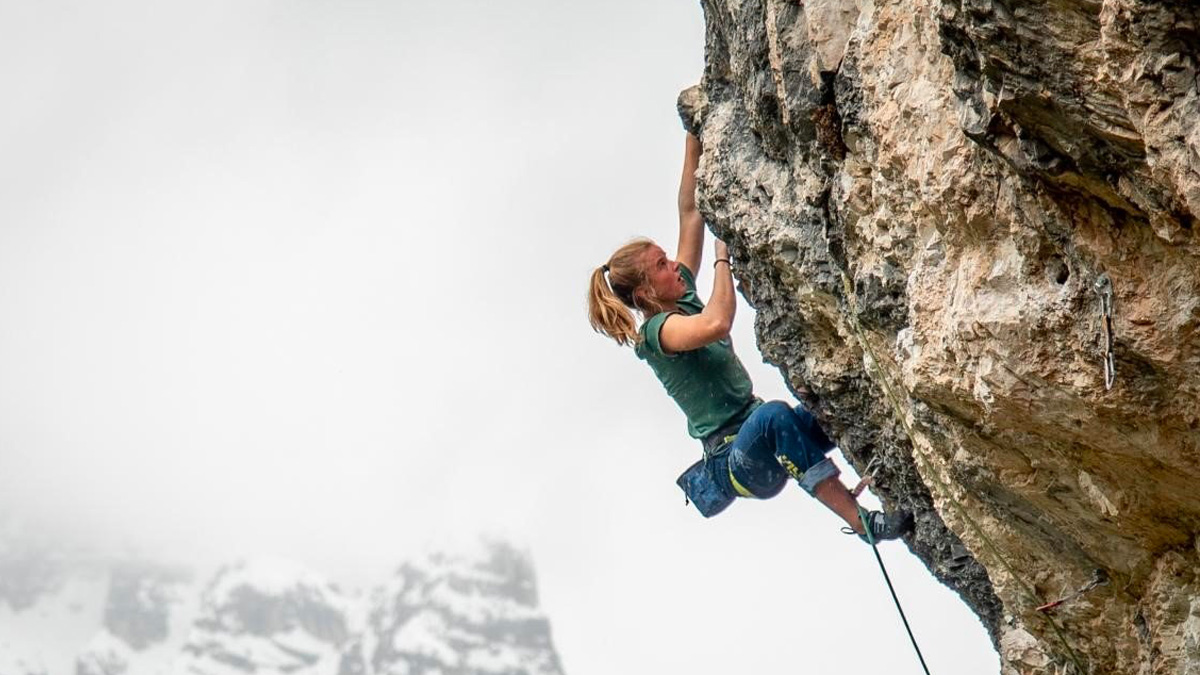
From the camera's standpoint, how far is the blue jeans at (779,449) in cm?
863

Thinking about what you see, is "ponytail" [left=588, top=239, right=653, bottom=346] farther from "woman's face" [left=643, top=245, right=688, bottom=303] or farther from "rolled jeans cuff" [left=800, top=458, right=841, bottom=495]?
"rolled jeans cuff" [left=800, top=458, right=841, bottom=495]

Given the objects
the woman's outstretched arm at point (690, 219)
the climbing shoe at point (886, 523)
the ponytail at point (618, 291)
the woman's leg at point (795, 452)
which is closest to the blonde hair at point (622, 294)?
the ponytail at point (618, 291)

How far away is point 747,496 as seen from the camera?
9266 millimetres

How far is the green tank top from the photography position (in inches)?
355

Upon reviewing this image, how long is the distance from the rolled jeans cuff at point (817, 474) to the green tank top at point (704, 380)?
2.50 feet

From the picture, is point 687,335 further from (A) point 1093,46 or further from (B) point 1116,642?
(A) point 1093,46

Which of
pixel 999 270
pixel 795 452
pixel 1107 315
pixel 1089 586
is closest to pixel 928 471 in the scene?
A: pixel 1089 586

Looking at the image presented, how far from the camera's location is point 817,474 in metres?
8.66

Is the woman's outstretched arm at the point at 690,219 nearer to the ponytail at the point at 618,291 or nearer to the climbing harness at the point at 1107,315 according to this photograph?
the ponytail at the point at 618,291

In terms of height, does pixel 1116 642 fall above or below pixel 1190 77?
below

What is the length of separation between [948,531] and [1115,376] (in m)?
3.39

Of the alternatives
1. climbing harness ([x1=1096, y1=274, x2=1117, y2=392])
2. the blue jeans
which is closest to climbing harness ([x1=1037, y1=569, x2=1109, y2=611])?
the blue jeans

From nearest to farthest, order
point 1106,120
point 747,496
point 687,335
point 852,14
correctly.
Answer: point 1106,120 → point 852,14 → point 687,335 → point 747,496

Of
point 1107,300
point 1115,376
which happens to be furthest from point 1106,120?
point 1115,376
